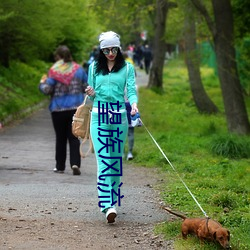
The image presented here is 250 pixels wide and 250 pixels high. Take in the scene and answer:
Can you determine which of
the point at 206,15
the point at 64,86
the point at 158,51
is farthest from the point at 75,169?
the point at 158,51

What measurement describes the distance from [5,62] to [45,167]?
14.4 m

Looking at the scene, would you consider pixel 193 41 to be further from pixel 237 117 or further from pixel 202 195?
pixel 202 195

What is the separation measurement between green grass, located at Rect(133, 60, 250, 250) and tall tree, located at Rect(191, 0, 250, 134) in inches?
33.7

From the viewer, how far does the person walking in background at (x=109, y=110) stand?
24.4 feet

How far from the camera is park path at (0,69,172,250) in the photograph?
670 cm

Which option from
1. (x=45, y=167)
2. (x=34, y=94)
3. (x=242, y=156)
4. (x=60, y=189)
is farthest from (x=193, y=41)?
(x=60, y=189)

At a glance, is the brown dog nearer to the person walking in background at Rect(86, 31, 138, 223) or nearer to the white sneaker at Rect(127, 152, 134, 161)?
the person walking in background at Rect(86, 31, 138, 223)

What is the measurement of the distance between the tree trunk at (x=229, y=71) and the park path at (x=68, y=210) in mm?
4661

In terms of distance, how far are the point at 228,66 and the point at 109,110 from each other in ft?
30.8

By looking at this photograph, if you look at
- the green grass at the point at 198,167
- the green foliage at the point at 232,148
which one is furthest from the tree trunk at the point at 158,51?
the green foliage at the point at 232,148

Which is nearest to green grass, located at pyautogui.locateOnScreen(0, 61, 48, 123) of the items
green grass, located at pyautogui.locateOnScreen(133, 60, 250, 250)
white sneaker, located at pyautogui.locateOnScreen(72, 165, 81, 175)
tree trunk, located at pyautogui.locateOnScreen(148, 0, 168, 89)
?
green grass, located at pyautogui.locateOnScreen(133, 60, 250, 250)

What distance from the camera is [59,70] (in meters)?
11.0

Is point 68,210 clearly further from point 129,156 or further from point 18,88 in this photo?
point 18,88

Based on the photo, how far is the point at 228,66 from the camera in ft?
53.9
